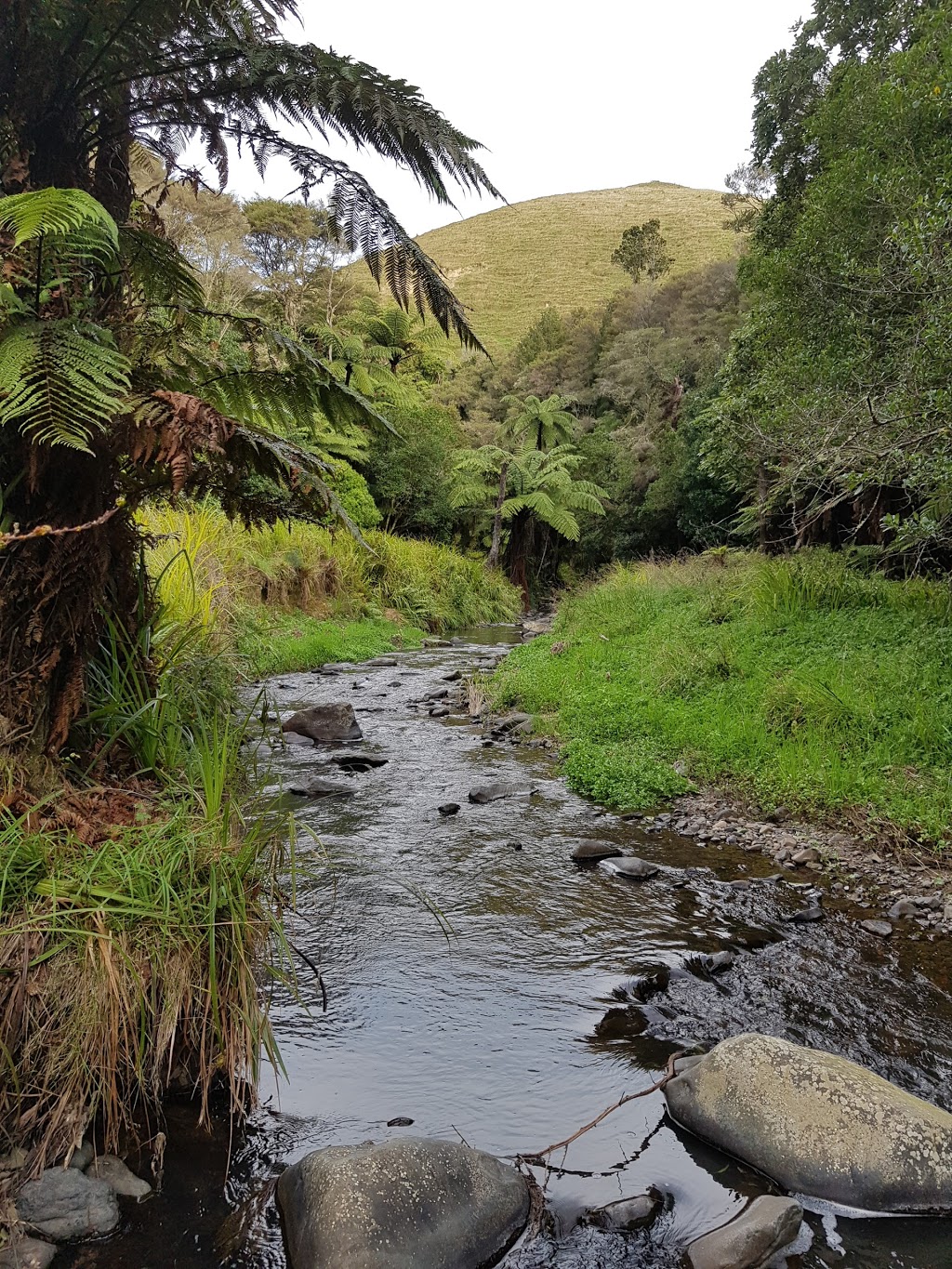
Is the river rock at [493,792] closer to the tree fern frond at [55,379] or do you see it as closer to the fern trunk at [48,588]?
the fern trunk at [48,588]

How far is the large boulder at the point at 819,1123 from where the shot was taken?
260 cm

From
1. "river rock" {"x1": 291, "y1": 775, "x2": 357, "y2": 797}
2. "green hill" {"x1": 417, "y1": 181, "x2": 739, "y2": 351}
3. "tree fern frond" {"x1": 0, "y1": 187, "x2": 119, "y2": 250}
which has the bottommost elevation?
"river rock" {"x1": 291, "y1": 775, "x2": 357, "y2": 797}

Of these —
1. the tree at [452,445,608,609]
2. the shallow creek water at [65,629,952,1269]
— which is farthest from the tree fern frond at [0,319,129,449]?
the tree at [452,445,608,609]

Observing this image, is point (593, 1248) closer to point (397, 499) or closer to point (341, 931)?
point (341, 931)

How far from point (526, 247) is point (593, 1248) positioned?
3269 inches

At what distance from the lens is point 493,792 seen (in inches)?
268

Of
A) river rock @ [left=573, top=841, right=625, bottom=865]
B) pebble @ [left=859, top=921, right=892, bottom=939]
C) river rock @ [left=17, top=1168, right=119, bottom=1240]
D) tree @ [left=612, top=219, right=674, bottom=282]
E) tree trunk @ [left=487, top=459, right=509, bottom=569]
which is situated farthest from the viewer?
tree @ [left=612, top=219, right=674, bottom=282]

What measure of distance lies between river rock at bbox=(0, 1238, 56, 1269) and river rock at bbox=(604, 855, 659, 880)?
3.68 m

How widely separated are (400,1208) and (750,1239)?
101 cm

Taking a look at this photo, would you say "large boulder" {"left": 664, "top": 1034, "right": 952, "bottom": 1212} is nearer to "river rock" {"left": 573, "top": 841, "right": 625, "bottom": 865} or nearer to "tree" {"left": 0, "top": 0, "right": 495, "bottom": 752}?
"river rock" {"left": 573, "top": 841, "right": 625, "bottom": 865}

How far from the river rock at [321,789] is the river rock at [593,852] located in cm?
208

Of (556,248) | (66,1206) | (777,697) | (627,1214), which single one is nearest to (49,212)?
(66,1206)

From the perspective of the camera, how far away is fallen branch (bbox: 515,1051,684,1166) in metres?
2.66

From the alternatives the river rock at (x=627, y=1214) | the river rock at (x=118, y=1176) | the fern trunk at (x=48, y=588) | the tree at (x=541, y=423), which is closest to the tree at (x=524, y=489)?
the tree at (x=541, y=423)
